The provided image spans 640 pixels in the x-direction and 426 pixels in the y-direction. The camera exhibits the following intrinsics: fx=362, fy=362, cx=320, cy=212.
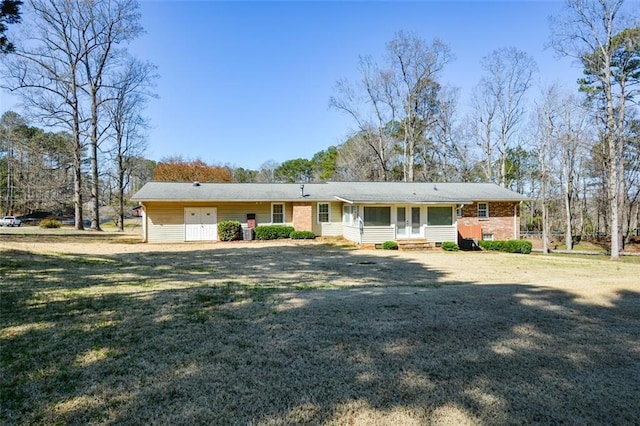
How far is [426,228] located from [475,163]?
21.0 meters

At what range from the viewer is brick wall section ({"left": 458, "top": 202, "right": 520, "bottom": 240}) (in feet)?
72.7

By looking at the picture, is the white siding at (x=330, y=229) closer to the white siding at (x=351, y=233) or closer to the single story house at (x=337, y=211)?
the single story house at (x=337, y=211)

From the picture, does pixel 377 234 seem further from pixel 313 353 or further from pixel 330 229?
pixel 313 353

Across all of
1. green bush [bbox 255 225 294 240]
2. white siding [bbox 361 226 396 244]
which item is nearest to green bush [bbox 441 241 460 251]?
white siding [bbox 361 226 396 244]

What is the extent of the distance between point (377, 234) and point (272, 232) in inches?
A: 235

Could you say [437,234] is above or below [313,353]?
above

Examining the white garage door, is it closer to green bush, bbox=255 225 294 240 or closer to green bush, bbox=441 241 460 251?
green bush, bbox=255 225 294 240

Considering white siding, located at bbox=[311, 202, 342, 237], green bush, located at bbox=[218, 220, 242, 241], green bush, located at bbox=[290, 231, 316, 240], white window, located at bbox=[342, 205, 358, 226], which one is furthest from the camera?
white siding, located at bbox=[311, 202, 342, 237]

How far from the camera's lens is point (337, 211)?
22.6 metres

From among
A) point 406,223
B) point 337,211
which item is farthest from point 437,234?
point 337,211

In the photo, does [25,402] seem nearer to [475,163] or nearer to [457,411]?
[457,411]

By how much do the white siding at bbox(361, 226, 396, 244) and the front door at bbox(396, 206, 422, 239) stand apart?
A: 499 mm

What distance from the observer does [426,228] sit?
19.2 meters

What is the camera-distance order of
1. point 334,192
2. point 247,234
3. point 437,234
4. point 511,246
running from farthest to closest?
point 334,192 < point 247,234 < point 437,234 < point 511,246
